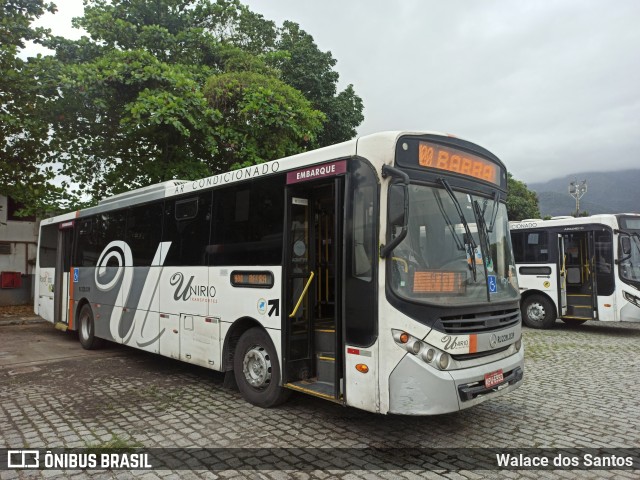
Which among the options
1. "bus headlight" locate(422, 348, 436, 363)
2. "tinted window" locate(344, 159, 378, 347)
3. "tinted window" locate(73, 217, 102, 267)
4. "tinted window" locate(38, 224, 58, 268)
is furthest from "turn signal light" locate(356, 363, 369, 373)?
"tinted window" locate(38, 224, 58, 268)

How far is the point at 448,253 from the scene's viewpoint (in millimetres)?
4547

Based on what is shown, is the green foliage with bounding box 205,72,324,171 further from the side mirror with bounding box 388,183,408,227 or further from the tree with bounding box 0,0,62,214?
the side mirror with bounding box 388,183,408,227

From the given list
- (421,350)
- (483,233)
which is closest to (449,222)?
(483,233)

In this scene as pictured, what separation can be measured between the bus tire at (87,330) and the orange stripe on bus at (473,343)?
807 centimetres

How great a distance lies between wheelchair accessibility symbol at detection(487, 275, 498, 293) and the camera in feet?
15.8

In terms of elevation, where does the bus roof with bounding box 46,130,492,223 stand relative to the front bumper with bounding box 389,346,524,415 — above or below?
above

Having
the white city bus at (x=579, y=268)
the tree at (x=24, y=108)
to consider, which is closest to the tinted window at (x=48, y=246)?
the tree at (x=24, y=108)

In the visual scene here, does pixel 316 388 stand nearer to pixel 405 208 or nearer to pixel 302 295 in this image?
pixel 302 295

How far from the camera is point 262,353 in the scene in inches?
222

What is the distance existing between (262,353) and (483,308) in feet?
8.79

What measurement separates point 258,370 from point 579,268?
10449mm

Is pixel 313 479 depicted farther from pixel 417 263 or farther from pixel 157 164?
pixel 157 164

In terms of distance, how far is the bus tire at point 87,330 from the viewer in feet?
32.0

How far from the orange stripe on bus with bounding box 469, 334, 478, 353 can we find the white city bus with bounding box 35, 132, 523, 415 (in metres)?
0.02
